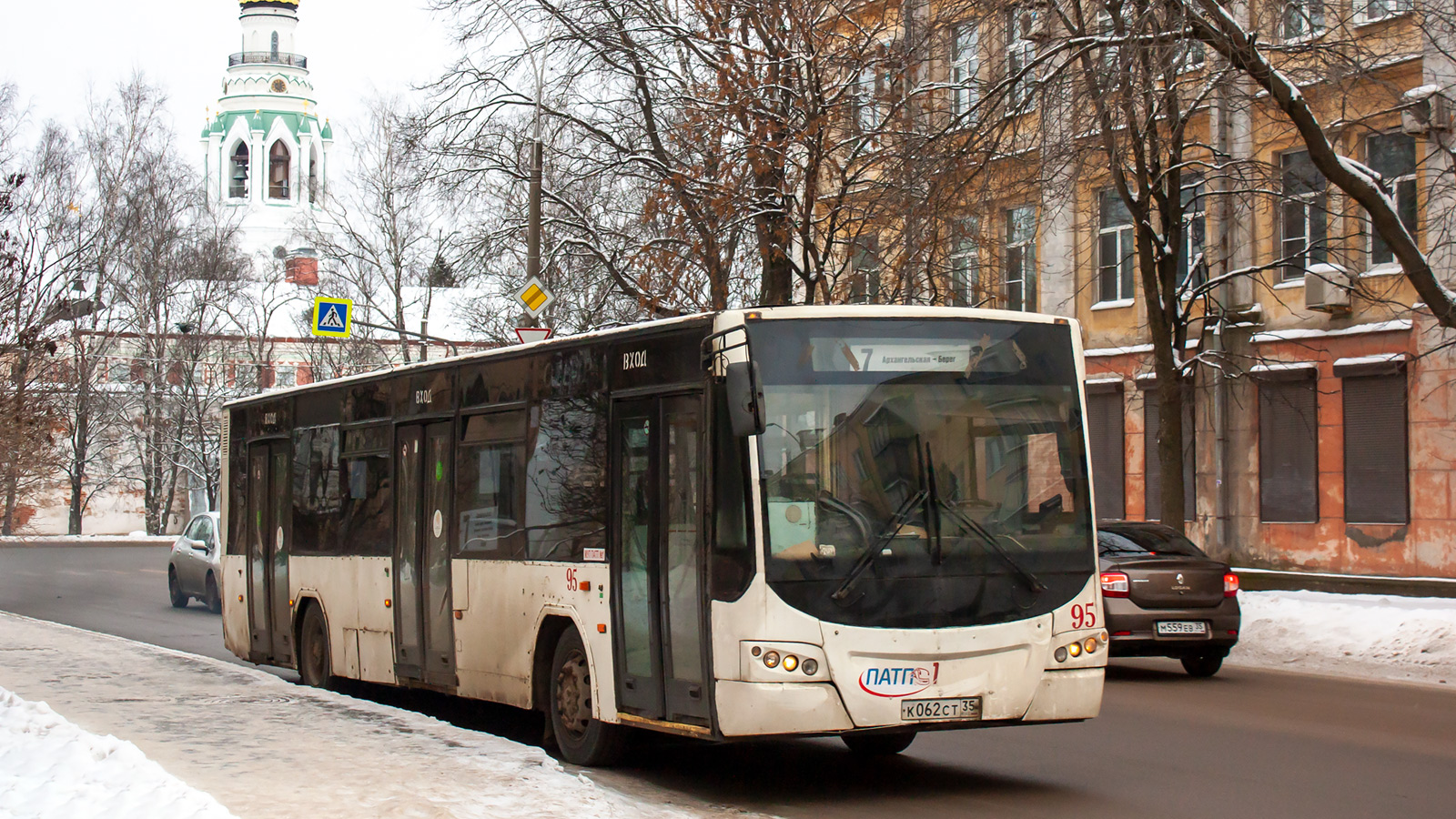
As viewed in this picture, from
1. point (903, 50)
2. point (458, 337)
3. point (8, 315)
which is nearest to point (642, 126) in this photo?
point (903, 50)

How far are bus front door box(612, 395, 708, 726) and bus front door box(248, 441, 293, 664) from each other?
683 centimetres

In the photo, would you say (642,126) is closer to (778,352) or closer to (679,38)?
(679,38)

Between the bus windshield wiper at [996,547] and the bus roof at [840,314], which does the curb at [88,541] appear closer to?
the bus roof at [840,314]

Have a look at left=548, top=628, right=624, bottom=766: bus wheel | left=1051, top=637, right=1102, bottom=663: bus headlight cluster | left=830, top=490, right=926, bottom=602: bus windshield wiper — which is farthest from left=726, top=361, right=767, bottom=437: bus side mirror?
left=548, top=628, right=624, bottom=766: bus wheel

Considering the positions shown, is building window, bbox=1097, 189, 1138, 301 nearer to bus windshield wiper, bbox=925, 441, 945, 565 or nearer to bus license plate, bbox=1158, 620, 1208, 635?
bus license plate, bbox=1158, 620, 1208, 635

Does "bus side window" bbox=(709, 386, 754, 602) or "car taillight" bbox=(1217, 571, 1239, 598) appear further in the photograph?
"car taillight" bbox=(1217, 571, 1239, 598)

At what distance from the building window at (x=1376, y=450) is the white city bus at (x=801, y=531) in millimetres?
17891

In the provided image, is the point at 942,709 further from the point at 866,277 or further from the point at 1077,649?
the point at 866,277

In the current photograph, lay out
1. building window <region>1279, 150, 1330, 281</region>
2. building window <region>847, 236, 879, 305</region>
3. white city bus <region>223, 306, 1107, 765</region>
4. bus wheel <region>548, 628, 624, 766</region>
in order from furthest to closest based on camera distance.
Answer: building window <region>1279, 150, 1330, 281</region>, building window <region>847, 236, 879, 305</region>, bus wheel <region>548, 628, 624, 766</region>, white city bus <region>223, 306, 1107, 765</region>

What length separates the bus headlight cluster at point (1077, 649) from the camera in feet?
31.2

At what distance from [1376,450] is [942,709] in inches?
784

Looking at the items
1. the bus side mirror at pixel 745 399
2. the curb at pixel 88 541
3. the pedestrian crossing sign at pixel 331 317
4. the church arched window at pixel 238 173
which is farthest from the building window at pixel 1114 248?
the church arched window at pixel 238 173

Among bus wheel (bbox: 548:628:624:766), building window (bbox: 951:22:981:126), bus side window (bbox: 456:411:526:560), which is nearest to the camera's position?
bus wheel (bbox: 548:628:624:766)

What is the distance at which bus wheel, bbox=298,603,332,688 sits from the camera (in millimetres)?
15250
